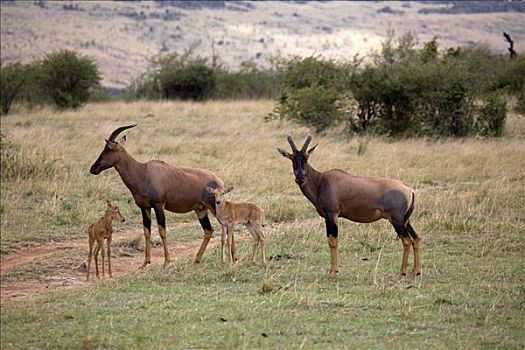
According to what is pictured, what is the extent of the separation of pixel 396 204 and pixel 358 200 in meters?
0.44

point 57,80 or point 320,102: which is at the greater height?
point 320,102

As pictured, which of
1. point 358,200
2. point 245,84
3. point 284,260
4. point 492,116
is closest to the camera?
point 358,200

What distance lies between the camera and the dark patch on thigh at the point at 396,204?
9703mm

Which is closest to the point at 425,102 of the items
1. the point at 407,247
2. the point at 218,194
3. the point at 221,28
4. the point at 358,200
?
the point at 218,194

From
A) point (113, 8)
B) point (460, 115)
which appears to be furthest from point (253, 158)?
point (113, 8)

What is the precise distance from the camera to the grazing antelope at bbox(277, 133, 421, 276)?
382 inches

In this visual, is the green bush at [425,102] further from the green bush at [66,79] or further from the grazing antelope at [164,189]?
the green bush at [66,79]

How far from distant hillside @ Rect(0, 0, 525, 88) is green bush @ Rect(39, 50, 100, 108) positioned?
3020 centimetres

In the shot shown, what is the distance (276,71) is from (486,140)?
22.6 meters

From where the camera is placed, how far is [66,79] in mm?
31672

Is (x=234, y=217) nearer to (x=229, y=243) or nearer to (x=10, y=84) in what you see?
(x=229, y=243)

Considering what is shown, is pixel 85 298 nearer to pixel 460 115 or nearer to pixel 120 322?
pixel 120 322

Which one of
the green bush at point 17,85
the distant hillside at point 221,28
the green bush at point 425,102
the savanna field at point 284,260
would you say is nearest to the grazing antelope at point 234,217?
the savanna field at point 284,260

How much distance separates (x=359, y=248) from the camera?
37.0ft
